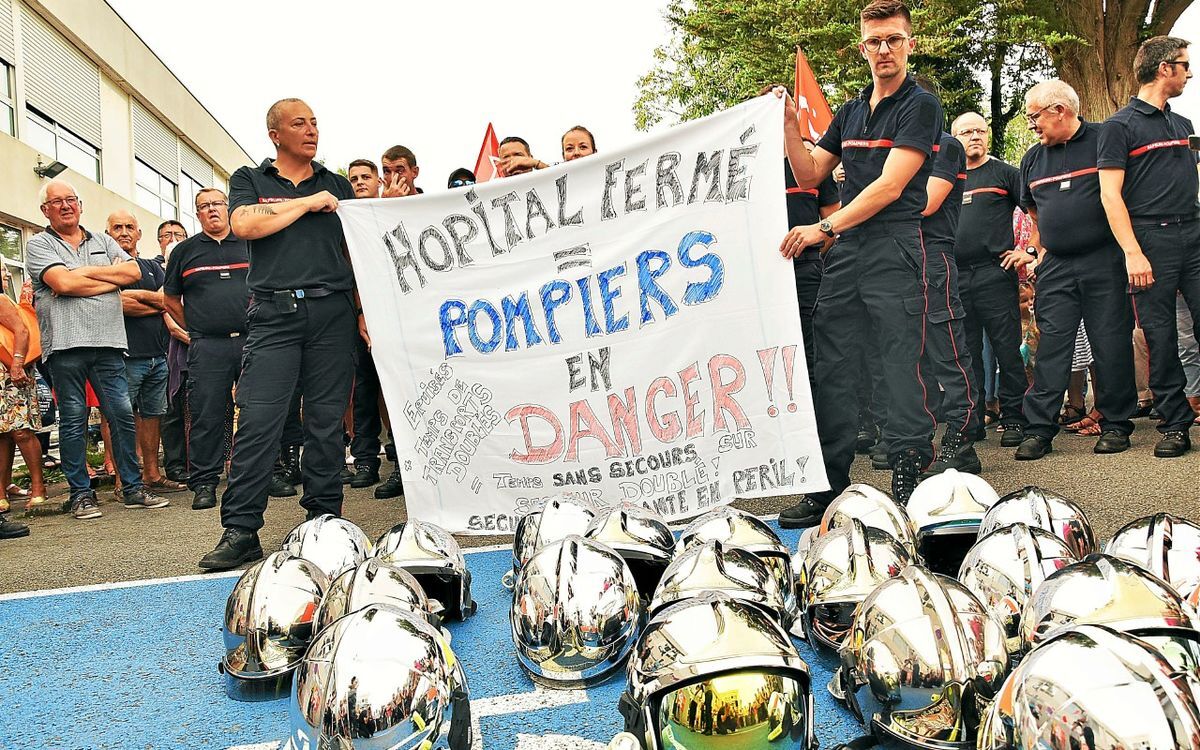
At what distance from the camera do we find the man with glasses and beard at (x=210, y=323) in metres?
6.73

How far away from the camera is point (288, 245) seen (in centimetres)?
464

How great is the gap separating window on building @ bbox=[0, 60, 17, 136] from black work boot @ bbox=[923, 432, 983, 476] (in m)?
18.9

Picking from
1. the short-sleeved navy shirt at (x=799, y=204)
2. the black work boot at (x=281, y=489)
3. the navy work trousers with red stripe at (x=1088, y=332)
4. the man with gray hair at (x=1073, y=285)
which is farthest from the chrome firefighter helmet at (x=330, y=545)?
the navy work trousers with red stripe at (x=1088, y=332)

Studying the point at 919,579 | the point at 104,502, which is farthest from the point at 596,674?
the point at 104,502

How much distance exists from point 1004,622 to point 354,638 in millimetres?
1613

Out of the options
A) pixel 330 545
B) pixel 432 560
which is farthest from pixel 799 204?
pixel 330 545

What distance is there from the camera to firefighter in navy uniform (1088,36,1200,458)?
5641mm

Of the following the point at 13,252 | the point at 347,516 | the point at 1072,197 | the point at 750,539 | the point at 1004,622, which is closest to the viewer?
the point at 1004,622

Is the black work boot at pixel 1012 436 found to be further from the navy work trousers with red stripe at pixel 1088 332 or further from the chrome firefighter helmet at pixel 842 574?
the chrome firefighter helmet at pixel 842 574

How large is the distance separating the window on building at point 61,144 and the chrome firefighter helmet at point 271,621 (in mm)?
20155

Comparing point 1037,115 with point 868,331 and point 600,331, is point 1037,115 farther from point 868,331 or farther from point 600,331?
point 600,331

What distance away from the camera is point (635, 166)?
15.7ft

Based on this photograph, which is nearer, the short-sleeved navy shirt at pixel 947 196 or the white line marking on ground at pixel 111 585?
the white line marking on ground at pixel 111 585

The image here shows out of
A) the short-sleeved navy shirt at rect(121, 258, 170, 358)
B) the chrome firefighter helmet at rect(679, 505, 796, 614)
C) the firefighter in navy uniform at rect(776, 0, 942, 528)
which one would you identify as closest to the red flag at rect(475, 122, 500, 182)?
the short-sleeved navy shirt at rect(121, 258, 170, 358)
